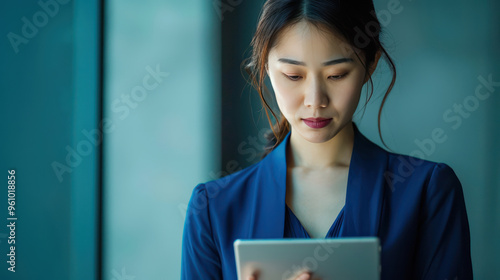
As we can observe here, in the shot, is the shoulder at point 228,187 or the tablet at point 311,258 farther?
the shoulder at point 228,187

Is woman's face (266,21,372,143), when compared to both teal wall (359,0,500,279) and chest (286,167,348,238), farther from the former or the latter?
teal wall (359,0,500,279)

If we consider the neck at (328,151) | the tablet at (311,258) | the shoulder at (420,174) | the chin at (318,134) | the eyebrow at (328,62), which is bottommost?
the tablet at (311,258)

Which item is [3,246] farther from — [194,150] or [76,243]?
[194,150]

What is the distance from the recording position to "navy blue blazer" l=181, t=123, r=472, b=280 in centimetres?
89

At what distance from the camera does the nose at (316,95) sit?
0.87 m

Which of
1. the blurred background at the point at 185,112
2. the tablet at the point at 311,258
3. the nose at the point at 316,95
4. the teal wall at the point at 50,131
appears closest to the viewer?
the tablet at the point at 311,258

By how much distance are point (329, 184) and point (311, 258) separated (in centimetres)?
26

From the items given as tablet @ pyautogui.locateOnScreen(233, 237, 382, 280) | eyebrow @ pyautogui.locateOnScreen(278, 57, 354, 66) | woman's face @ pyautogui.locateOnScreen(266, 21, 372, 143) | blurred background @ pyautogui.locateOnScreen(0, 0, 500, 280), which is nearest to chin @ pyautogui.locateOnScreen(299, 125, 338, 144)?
woman's face @ pyautogui.locateOnScreen(266, 21, 372, 143)

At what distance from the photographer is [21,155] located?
47.9 inches

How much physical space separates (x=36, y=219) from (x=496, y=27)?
4.60 feet

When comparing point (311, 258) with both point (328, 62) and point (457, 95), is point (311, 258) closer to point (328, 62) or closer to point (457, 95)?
point (328, 62)

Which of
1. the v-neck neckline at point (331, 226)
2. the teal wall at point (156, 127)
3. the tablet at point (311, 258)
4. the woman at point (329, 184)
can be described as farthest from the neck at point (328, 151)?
the teal wall at point (156, 127)

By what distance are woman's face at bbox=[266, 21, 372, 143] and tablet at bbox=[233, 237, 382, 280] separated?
242 mm

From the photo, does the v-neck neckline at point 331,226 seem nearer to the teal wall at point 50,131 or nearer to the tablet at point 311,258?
the tablet at point 311,258
